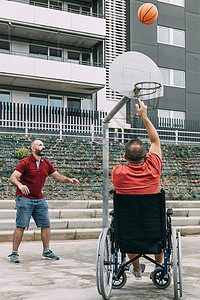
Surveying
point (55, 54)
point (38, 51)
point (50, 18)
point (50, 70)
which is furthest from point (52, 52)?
point (50, 70)

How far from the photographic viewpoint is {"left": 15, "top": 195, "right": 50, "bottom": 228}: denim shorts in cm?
634

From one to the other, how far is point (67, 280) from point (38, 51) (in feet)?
63.2

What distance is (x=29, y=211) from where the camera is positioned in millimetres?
6395

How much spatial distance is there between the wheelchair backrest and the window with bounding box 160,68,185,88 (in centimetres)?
2095

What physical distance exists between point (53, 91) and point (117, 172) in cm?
1854

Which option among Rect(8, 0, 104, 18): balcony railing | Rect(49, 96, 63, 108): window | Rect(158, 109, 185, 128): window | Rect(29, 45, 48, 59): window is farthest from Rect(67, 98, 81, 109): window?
Rect(8, 0, 104, 18): balcony railing

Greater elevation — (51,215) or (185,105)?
(185,105)

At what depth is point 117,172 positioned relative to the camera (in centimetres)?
432

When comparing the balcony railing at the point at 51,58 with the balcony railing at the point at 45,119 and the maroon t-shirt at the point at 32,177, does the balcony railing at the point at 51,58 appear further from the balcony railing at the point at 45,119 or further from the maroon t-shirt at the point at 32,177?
the maroon t-shirt at the point at 32,177

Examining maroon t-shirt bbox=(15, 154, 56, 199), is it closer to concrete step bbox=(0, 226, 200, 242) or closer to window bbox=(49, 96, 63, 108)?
concrete step bbox=(0, 226, 200, 242)

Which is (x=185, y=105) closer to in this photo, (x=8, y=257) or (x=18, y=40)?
(x=18, y=40)

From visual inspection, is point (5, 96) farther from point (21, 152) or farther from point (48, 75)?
point (21, 152)

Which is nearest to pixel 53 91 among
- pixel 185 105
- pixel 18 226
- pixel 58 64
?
pixel 58 64

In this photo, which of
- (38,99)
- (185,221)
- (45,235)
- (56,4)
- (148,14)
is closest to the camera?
(45,235)
